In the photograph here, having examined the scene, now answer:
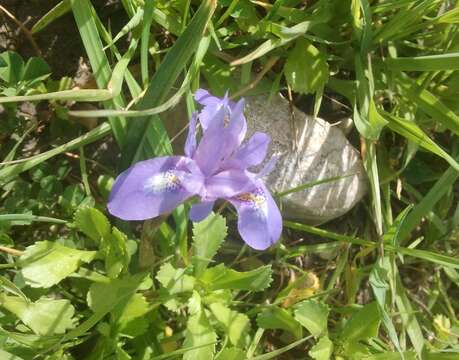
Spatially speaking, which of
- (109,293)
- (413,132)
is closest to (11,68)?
(109,293)

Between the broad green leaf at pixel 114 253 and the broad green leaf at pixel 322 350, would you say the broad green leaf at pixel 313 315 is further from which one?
the broad green leaf at pixel 114 253

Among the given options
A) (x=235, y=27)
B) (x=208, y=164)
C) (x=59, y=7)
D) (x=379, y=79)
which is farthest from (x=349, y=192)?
(x=59, y=7)

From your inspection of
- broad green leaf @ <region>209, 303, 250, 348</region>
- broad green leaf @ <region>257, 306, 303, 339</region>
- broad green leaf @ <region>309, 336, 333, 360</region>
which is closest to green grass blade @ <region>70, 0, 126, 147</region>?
broad green leaf @ <region>209, 303, 250, 348</region>

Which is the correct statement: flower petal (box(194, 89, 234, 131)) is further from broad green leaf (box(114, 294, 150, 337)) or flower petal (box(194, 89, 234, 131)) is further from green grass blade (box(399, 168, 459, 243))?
green grass blade (box(399, 168, 459, 243))

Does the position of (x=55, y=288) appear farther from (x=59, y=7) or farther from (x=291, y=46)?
(x=291, y=46)

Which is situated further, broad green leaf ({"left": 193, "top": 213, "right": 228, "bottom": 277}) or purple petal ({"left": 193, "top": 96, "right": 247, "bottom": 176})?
broad green leaf ({"left": 193, "top": 213, "right": 228, "bottom": 277})

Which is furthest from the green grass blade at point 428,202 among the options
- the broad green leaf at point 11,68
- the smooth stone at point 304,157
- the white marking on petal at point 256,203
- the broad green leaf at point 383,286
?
the broad green leaf at point 11,68
